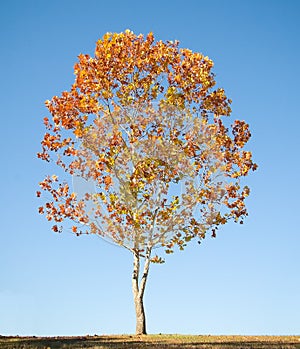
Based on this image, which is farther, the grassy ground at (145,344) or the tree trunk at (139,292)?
the tree trunk at (139,292)

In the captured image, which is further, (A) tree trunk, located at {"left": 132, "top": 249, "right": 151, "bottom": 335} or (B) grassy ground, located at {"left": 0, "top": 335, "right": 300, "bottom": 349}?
(A) tree trunk, located at {"left": 132, "top": 249, "right": 151, "bottom": 335}

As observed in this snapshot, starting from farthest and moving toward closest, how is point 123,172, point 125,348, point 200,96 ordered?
point 200,96 < point 123,172 < point 125,348

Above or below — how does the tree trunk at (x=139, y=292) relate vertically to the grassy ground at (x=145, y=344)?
above

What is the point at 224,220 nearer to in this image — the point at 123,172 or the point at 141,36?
the point at 123,172

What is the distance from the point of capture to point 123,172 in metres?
19.5

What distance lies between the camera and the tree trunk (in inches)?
780

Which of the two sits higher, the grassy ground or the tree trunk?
the tree trunk

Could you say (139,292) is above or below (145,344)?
above

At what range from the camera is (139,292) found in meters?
20.2

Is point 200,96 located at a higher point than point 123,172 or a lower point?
higher

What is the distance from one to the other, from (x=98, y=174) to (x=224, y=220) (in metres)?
5.63

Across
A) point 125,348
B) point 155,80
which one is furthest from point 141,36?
point 125,348

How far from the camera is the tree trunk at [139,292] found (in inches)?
780

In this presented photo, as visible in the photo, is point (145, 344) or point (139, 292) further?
point (139, 292)
